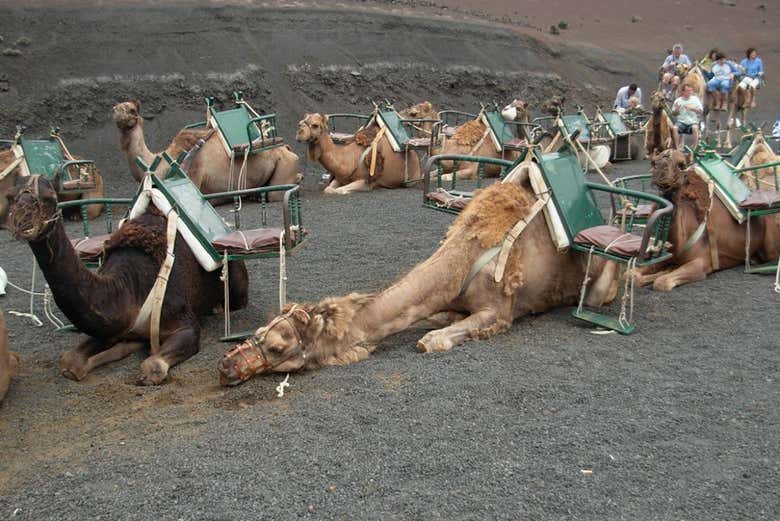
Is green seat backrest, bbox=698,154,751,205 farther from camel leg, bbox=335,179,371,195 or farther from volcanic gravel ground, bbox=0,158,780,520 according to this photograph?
camel leg, bbox=335,179,371,195

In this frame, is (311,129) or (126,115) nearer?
(126,115)

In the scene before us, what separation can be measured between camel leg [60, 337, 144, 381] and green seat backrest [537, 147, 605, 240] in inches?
122

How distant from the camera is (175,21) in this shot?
840 inches

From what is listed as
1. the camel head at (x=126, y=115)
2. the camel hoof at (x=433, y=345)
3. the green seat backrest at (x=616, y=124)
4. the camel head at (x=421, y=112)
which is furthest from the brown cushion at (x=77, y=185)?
the green seat backrest at (x=616, y=124)

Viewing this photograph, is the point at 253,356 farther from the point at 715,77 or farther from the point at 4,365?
the point at 715,77

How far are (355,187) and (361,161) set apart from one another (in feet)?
1.52

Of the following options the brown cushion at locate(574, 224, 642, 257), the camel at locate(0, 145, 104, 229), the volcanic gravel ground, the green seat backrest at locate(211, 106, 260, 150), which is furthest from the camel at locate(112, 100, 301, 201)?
the brown cushion at locate(574, 224, 642, 257)

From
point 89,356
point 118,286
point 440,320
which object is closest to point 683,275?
point 440,320

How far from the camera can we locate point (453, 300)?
5.16 metres

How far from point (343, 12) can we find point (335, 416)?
23723mm

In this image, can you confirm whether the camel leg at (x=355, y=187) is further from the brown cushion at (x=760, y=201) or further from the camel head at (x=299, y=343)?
the camel head at (x=299, y=343)

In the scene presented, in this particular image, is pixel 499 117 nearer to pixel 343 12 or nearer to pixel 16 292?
pixel 16 292

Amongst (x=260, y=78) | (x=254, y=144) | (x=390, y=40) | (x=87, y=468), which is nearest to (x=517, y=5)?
(x=390, y=40)

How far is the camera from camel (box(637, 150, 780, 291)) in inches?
251
